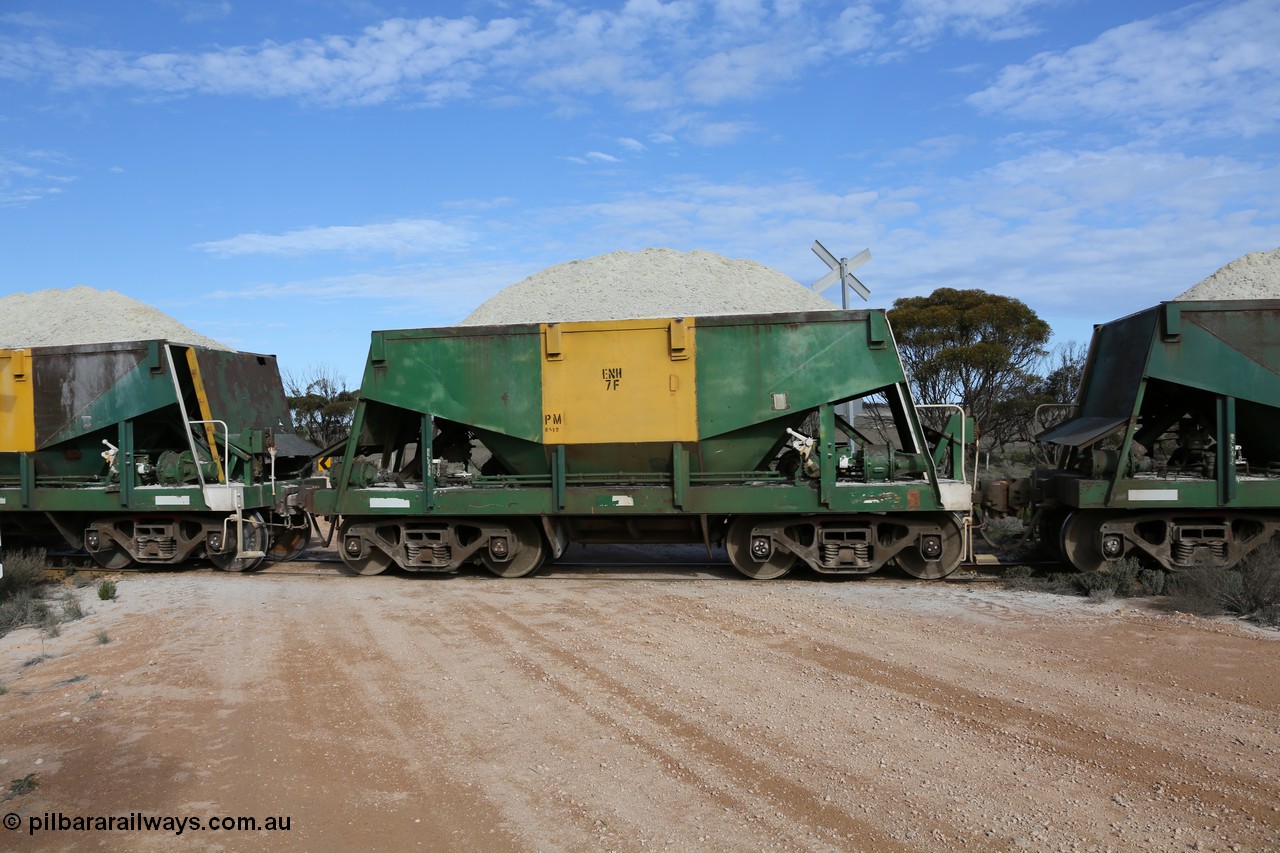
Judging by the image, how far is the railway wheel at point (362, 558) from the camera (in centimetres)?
1081

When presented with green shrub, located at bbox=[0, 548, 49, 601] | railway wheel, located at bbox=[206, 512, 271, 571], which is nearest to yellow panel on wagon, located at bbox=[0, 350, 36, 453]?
green shrub, located at bbox=[0, 548, 49, 601]

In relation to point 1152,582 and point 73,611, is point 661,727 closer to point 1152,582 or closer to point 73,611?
point 1152,582

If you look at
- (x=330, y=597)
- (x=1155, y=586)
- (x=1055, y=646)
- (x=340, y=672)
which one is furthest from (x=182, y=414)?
(x=1155, y=586)

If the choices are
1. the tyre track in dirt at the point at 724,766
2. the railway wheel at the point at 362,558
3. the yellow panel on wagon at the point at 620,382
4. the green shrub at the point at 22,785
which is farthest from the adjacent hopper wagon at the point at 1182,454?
Result: the green shrub at the point at 22,785

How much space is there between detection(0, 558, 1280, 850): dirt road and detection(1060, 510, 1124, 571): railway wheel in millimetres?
1203

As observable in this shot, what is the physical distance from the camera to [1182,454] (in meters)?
9.99

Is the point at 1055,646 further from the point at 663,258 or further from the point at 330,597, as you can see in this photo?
the point at 663,258

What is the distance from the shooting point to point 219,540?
1135 cm

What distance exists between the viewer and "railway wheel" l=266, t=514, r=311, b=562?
39.9 ft

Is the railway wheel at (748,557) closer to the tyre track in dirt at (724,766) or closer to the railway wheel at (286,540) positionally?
the tyre track in dirt at (724,766)

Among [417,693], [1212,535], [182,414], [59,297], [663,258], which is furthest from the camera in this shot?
[59,297]

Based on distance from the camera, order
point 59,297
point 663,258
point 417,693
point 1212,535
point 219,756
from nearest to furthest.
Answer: point 219,756
point 417,693
point 1212,535
point 663,258
point 59,297

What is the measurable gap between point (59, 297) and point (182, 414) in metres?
54.2

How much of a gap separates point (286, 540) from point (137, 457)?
2278mm
